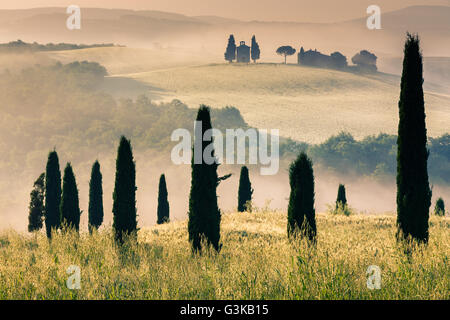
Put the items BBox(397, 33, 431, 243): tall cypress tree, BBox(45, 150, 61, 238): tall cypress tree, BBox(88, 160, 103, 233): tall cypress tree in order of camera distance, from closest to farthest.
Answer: BBox(397, 33, 431, 243): tall cypress tree < BBox(45, 150, 61, 238): tall cypress tree < BBox(88, 160, 103, 233): tall cypress tree

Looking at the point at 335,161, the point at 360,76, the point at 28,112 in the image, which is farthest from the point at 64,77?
the point at 360,76

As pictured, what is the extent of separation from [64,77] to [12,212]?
5013 cm

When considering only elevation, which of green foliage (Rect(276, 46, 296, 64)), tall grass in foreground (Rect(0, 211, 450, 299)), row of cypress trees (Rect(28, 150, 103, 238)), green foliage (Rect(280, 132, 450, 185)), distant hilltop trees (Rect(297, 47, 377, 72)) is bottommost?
green foliage (Rect(280, 132, 450, 185))

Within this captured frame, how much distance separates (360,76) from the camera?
13075 cm

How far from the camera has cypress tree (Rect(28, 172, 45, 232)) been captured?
96.7 feet

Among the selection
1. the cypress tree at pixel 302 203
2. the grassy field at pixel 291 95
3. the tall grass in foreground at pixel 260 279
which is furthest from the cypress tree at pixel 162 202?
the grassy field at pixel 291 95

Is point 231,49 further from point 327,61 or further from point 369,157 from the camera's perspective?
point 369,157

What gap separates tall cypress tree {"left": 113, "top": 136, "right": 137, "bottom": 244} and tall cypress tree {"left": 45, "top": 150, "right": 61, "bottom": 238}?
8890 millimetres

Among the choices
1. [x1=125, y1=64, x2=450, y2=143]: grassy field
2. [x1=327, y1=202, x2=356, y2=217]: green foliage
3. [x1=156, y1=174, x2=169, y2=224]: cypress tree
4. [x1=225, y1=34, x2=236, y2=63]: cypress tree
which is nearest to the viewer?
[x1=327, y1=202, x2=356, y2=217]: green foliage

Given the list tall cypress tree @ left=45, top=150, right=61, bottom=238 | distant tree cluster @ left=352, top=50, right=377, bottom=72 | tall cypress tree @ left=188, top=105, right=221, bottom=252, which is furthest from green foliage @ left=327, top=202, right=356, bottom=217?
distant tree cluster @ left=352, top=50, right=377, bottom=72

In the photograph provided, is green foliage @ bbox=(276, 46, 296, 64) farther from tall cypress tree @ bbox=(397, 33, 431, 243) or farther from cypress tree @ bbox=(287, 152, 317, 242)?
tall cypress tree @ bbox=(397, 33, 431, 243)

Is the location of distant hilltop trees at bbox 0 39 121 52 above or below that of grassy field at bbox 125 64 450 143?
above
